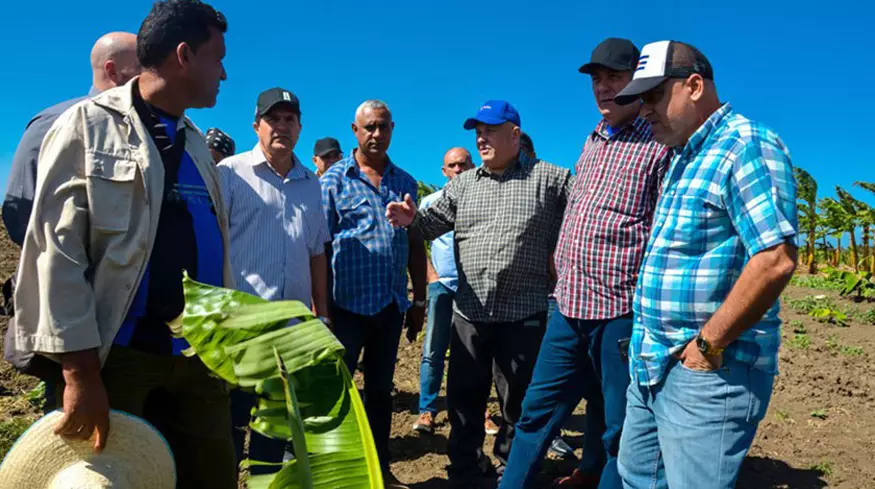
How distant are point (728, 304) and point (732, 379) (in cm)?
25

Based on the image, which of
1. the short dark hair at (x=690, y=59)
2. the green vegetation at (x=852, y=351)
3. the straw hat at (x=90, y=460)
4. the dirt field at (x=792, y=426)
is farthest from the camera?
the green vegetation at (x=852, y=351)

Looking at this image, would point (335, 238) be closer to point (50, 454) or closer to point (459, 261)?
point (459, 261)

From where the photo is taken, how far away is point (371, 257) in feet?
12.2

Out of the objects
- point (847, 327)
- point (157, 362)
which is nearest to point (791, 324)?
point (847, 327)

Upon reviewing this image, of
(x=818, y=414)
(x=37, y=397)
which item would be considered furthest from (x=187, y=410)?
(x=818, y=414)

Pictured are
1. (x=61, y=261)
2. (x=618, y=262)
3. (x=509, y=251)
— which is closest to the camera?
(x=61, y=261)

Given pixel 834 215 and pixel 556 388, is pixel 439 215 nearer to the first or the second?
pixel 556 388

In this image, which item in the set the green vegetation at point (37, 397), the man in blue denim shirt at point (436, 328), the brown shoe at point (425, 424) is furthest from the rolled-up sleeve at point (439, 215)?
the green vegetation at point (37, 397)

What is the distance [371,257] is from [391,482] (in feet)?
4.34

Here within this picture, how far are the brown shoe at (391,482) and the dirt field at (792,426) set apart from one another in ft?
0.55

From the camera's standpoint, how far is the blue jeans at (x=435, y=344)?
5020 mm

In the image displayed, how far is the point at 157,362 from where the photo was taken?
6.58 ft

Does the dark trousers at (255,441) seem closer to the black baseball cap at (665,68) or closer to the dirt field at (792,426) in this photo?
the dirt field at (792,426)

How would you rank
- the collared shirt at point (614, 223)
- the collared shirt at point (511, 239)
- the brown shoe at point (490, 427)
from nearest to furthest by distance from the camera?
the collared shirt at point (614, 223) < the collared shirt at point (511, 239) < the brown shoe at point (490, 427)
